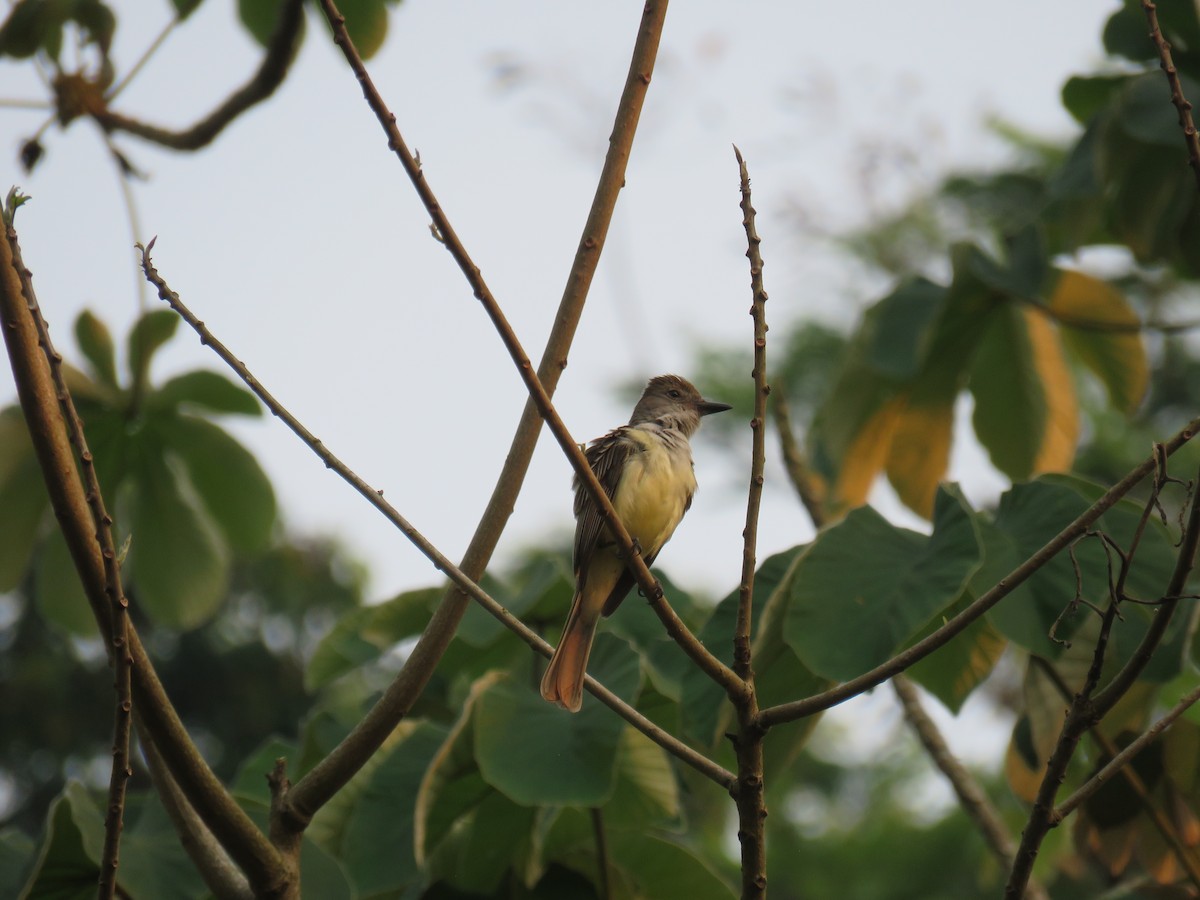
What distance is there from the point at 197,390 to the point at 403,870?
1.71m

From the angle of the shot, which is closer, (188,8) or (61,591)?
(188,8)

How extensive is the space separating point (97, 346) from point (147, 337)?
0.96 feet

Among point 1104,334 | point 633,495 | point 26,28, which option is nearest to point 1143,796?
point 633,495

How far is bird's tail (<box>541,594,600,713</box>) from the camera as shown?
9.29 ft

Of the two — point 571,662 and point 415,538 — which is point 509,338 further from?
point 571,662

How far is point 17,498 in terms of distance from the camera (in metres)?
3.74

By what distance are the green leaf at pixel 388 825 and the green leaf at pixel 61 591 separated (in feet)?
4.45

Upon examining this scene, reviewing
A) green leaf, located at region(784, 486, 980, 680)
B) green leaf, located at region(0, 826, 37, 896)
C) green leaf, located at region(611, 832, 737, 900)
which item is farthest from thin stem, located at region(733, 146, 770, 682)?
green leaf, located at region(0, 826, 37, 896)

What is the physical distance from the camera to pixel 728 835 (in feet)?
31.3

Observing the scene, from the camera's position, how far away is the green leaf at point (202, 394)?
3.92 m

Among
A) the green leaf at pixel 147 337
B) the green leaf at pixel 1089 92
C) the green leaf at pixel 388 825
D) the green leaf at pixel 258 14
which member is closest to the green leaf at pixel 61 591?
the green leaf at pixel 147 337

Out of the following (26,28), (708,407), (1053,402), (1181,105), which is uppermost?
(26,28)

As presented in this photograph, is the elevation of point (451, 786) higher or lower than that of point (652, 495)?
lower

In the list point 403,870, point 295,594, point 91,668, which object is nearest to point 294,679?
point 295,594
